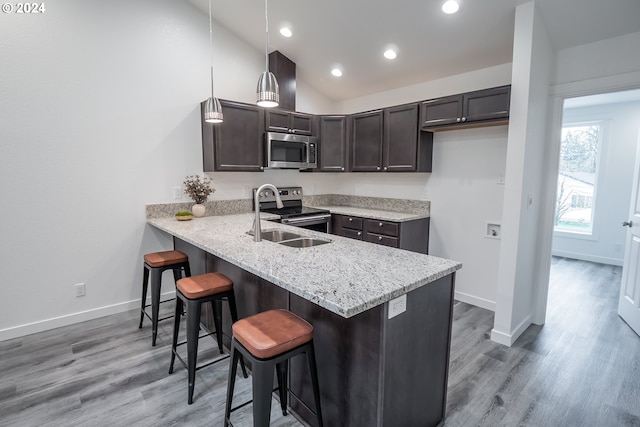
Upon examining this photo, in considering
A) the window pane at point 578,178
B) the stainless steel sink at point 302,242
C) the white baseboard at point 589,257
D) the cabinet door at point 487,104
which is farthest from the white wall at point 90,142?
the white baseboard at point 589,257

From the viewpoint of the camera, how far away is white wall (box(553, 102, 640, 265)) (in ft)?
16.0

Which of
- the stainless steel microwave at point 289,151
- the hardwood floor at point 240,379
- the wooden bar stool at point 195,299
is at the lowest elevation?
the hardwood floor at point 240,379

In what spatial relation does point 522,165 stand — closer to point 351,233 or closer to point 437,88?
point 437,88

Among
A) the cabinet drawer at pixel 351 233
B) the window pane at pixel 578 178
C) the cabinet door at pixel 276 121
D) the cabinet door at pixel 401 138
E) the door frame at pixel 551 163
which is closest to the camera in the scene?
the door frame at pixel 551 163

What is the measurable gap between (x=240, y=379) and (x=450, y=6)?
3289 mm

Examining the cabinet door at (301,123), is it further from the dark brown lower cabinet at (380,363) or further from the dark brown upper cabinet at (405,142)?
the dark brown lower cabinet at (380,363)

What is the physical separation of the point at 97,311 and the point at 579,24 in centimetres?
489

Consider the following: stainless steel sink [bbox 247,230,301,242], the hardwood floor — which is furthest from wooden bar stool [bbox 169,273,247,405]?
stainless steel sink [bbox 247,230,301,242]

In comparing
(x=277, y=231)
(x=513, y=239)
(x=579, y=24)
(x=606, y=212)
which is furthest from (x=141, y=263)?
(x=606, y=212)

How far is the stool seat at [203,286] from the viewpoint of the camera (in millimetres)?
2010

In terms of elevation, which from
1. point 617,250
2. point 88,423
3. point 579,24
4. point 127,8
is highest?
point 127,8

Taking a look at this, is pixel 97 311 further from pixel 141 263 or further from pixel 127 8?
pixel 127 8

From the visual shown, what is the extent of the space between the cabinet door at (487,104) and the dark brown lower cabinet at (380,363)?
1.82 metres

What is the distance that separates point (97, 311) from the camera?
3.17 metres
